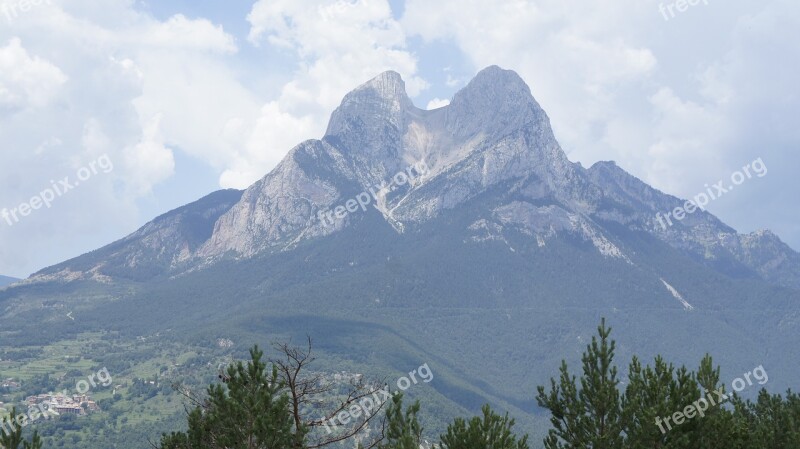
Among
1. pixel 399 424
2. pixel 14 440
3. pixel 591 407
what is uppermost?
pixel 14 440

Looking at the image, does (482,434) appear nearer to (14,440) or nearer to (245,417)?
(245,417)

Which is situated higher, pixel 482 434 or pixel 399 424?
pixel 399 424

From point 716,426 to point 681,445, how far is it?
6.01ft

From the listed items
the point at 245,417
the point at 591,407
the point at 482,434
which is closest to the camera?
the point at 245,417

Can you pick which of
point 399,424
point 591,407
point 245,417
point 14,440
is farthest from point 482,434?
point 14,440

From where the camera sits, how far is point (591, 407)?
104 feet

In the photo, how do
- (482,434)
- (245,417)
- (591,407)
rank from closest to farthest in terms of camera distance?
1. (245,417)
2. (482,434)
3. (591,407)

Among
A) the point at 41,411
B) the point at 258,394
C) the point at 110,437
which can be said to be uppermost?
the point at 41,411

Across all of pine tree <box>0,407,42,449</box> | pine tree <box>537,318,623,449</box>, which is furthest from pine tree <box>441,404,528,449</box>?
pine tree <box>0,407,42,449</box>

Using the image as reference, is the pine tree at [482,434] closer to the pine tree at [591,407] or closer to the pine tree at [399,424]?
the pine tree at [399,424]

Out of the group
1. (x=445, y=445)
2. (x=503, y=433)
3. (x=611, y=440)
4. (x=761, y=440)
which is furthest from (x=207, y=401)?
(x=761, y=440)

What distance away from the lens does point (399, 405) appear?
86.5ft

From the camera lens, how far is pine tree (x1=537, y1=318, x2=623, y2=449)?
1198 inches

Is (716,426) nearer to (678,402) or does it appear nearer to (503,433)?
(678,402)
